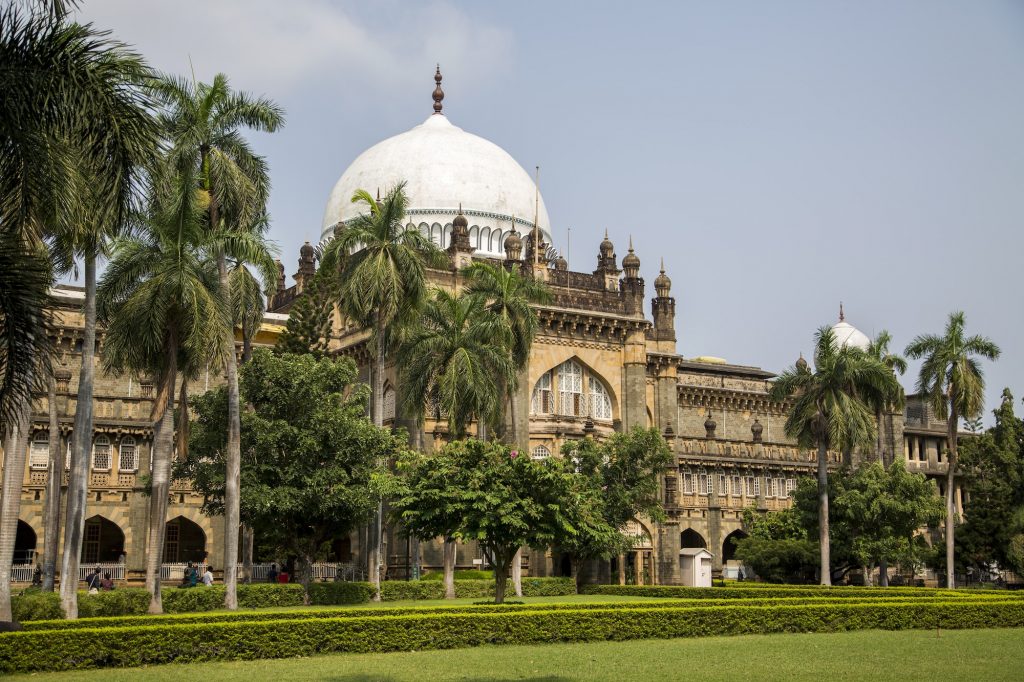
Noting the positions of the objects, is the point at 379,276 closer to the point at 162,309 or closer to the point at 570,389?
the point at 162,309

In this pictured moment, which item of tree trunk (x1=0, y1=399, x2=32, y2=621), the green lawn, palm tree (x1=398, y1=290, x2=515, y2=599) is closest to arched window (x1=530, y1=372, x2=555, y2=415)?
palm tree (x1=398, y1=290, x2=515, y2=599)

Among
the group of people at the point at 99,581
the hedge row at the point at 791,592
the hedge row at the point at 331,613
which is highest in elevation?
the hedge row at the point at 331,613

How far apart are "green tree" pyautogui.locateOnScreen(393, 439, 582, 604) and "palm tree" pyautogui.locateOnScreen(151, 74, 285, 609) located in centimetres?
496

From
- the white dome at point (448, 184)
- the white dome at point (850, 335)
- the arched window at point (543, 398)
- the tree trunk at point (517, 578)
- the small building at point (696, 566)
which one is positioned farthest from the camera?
the white dome at point (850, 335)

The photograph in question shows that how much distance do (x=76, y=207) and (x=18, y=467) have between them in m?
12.4

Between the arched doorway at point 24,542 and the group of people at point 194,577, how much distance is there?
604 centimetres

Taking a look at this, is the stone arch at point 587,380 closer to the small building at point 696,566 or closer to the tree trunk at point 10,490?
the small building at point 696,566

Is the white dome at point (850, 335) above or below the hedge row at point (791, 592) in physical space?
above

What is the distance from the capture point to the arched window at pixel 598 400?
54625 mm

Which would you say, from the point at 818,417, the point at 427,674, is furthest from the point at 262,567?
the point at 427,674

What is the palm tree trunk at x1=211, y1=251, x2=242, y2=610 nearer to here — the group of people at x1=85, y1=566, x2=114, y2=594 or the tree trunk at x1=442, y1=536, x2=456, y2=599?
the group of people at x1=85, y1=566, x2=114, y2=594

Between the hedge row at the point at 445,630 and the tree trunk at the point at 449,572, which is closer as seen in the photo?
the hedge row at the point at 445,630

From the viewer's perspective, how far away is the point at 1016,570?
52.5 metres

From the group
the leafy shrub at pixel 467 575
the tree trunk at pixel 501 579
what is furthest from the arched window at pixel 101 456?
the tree trunk at pixel 501 579
